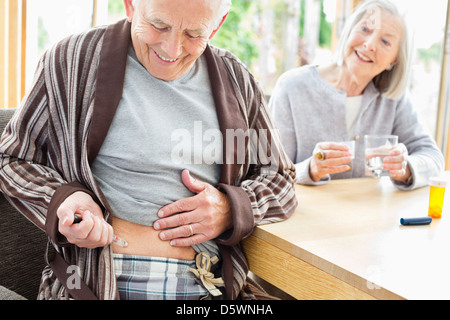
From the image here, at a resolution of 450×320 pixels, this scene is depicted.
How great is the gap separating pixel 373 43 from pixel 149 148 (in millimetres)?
1061

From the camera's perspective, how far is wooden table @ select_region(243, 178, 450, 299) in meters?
0.81

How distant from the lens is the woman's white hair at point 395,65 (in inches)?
68.7

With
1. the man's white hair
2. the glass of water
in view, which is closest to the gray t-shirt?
the man's white hair

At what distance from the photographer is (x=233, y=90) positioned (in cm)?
122

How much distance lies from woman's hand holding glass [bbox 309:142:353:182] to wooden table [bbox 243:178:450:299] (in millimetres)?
129

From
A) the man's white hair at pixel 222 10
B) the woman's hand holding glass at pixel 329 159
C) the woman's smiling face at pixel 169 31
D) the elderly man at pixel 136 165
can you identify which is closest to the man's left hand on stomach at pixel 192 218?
the elderly man at pixel 136 165

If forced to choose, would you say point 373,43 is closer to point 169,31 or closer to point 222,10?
point 222,10

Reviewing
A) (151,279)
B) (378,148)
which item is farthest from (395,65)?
(151,279)

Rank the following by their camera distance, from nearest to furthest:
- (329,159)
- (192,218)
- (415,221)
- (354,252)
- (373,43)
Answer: (354,252), (192,218), (415,221), (329,159), (373,43)

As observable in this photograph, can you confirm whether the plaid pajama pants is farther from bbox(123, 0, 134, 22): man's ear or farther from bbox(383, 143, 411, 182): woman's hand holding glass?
bbox(383, 143, 411, 182): woman's hand holding glass

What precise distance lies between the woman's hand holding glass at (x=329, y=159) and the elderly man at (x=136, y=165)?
35cm

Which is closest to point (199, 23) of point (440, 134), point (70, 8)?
point (70, 8)

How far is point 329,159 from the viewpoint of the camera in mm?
1432

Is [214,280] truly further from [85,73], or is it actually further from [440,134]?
[440,134]
